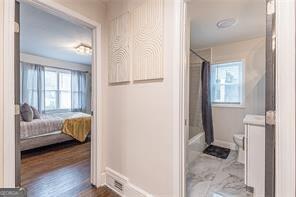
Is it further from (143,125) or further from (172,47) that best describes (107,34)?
(143,125)

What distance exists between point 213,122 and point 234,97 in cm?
72

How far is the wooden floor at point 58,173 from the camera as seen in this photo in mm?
2148

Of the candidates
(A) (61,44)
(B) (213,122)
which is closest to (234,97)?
(B) (213,122)

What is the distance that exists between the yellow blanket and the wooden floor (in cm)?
42

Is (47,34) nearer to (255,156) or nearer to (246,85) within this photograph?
(255,156)

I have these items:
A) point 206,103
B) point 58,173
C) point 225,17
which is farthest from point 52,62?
point 225,17

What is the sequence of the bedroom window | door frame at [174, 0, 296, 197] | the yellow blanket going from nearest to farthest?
door frame at [174, 0, 296, 197] < the yellow blanket < the bedroom window

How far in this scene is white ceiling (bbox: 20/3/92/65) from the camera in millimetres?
2784

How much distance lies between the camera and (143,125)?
188cm

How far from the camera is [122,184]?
2.08 m

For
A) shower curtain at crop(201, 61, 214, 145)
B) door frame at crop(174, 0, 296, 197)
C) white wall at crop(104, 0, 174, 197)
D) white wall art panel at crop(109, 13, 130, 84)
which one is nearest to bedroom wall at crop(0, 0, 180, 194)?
white wall at crop(104, 0, 174, 197)

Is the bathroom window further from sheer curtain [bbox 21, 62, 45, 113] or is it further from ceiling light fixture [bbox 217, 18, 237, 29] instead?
sheer curtain [bbox 21, 62, 45, 113]

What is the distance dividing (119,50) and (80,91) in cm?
520

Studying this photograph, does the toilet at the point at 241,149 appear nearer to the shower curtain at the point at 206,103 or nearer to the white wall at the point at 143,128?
the shower curtain at the point at 206,103
